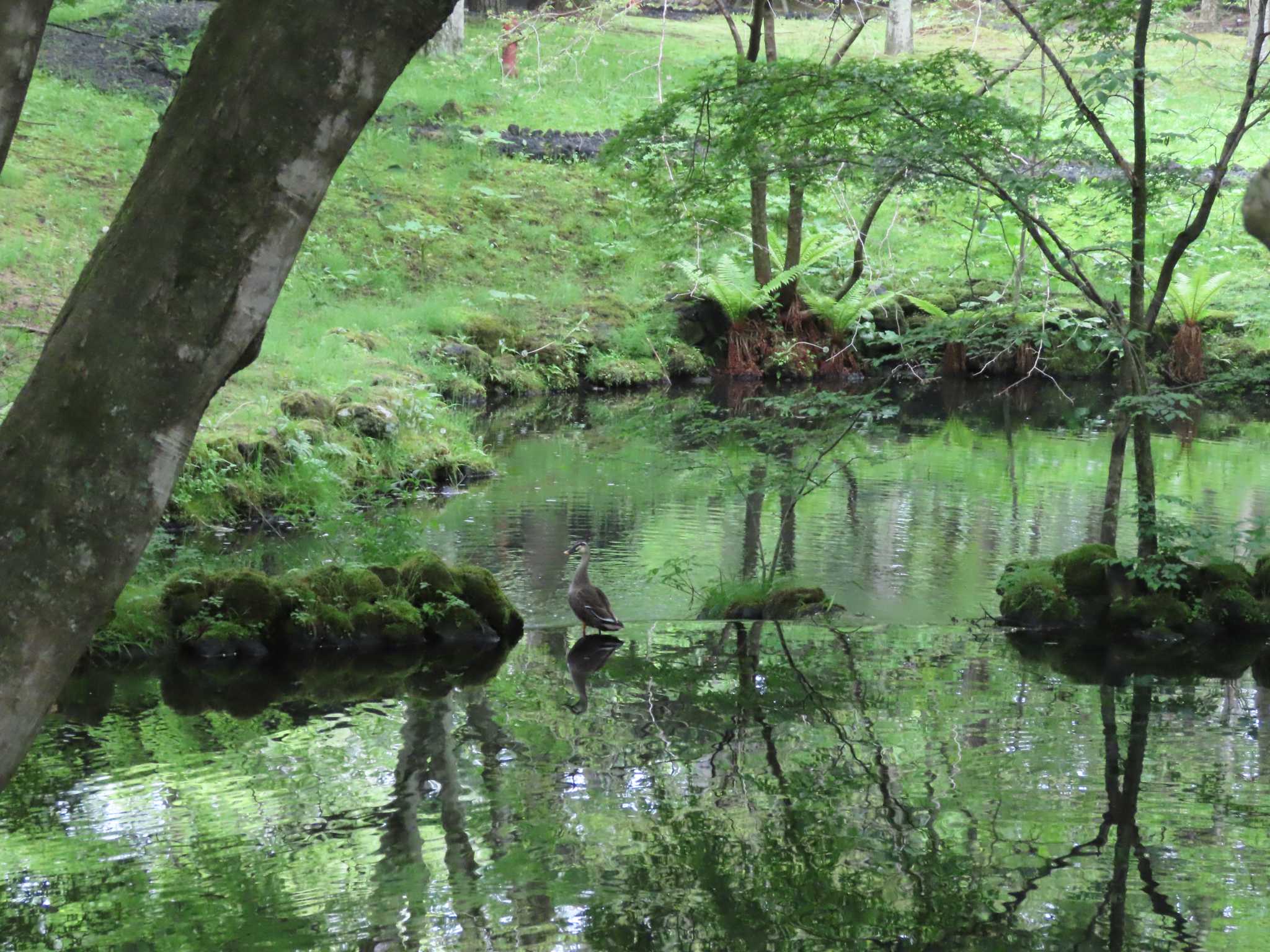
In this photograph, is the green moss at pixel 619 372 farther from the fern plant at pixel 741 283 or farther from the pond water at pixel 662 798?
the pond water at pixel 662 798

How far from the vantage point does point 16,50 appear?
236 cm

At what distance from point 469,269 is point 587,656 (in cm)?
1462

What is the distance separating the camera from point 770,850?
158 inches

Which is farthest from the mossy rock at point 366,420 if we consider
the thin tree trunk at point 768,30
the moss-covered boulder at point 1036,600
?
the moss-covered boulder at point 1036,600

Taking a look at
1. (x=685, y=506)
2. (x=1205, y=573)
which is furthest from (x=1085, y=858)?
(x=685, y=506)

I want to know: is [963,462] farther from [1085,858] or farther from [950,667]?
[1085,858]

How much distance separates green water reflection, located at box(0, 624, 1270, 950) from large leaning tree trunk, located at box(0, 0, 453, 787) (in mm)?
1963

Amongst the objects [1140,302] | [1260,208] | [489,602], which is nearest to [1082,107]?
[1140,302]

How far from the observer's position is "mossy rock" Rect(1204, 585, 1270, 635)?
7.04 m

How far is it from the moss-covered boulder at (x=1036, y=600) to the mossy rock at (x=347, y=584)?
3.69m

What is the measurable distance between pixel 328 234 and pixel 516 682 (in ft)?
49.2

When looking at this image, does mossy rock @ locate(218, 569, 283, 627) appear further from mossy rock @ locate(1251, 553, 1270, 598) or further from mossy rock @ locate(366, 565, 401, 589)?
mossy rock @ locate(1251, 553, 1270, 598)

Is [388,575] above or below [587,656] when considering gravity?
above

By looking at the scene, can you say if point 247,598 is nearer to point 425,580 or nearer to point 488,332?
point 425,580
